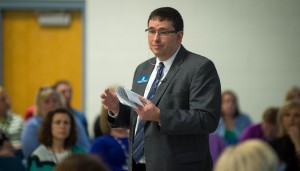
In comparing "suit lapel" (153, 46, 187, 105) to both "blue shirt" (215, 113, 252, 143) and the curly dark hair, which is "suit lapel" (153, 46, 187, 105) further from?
"blue shirt" (215, 113, 252, 143)

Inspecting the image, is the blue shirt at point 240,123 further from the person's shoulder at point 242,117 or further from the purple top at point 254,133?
the purple top at point 254,133

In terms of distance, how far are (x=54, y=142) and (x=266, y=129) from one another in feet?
6.65

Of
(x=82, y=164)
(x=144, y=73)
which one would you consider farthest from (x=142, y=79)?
(x=82, y=164)

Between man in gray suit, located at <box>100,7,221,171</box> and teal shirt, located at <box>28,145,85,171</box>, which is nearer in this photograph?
man in gray suit, located at <box>100,7,221,171</box>

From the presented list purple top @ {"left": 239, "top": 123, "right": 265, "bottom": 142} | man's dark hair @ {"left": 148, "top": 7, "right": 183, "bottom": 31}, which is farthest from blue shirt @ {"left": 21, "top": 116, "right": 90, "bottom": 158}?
man's dark hair @ {"left": 148, "top": 7, "right": 183, "bottom": 31}

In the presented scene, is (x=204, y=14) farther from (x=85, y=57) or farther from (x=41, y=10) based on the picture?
(x=41, y=10)

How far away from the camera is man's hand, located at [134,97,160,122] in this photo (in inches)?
106

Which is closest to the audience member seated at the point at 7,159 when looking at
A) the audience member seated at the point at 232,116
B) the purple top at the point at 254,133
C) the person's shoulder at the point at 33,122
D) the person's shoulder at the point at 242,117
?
the person's shoulder at the point at 33,122

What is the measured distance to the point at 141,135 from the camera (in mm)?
2959

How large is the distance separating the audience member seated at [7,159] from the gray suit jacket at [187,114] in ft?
5.75

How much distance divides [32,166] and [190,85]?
6.58ft

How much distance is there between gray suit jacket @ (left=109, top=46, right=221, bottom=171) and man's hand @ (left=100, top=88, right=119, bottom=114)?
19cm

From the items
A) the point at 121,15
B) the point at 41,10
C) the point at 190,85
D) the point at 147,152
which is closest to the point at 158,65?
the point at 190,85

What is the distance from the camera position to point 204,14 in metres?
6.73
